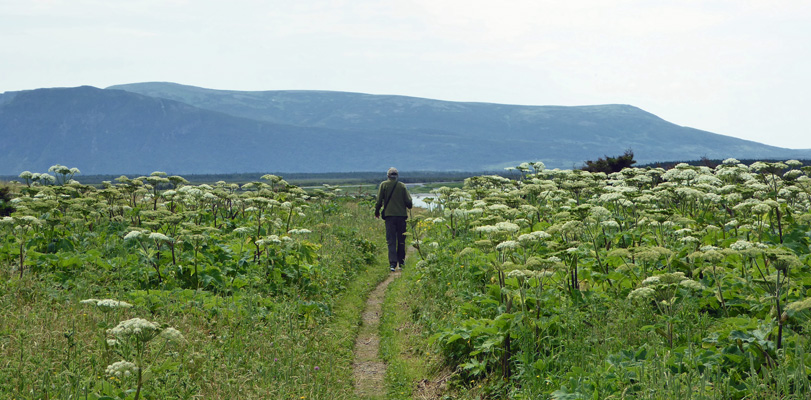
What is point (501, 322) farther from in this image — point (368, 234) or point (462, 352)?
point (368, 234)

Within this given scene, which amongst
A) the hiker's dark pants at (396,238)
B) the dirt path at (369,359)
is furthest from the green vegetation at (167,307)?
the hiker's dark pants at (396,238)

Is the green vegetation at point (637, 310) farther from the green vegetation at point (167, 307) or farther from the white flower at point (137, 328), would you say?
the white flower at point (137, 328)

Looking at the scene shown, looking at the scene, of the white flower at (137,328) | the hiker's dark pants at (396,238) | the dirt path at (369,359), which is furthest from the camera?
the hiker's dark pants at (396,238)

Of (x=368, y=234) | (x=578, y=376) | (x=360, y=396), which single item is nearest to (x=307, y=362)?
(x=360, y=396)

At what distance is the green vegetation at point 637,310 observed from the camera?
19.8ft

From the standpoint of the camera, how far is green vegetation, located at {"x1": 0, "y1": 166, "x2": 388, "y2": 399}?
269 inches

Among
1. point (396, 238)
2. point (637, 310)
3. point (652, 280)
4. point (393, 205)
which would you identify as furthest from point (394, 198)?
point (652, 280)

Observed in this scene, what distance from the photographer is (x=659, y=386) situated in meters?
5.48

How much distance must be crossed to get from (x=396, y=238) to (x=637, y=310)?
10521 millimetres

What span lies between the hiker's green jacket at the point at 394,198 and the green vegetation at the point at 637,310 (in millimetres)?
4940

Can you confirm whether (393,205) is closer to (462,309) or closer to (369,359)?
(369,359)

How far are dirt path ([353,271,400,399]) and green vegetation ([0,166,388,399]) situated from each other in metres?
0.22

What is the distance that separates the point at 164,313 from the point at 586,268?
22.0 ft

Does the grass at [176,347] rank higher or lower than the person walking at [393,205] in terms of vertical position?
lower
